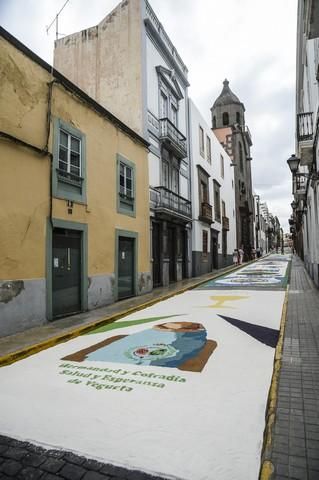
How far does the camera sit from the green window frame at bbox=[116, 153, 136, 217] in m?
10.4

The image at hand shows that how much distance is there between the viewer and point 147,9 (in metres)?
13.4

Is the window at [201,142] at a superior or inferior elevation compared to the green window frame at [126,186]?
superior

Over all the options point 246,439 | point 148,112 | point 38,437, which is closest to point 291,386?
point 246,439

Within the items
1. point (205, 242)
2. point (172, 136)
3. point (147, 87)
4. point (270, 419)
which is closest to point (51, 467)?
point (270, 419)

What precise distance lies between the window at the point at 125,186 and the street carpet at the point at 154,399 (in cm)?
569

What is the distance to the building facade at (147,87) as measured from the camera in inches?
512

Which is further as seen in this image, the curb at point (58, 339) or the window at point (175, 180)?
the window at point (175, 180)

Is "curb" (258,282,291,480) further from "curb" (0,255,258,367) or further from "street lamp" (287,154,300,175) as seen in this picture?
"street lamp" (287,154,300,175)

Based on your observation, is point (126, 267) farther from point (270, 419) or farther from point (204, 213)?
point (204, 213)

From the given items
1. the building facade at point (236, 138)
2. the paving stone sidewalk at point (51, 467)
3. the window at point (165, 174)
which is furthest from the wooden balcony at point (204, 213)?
the paving stone sidewalk at point (51, 467)

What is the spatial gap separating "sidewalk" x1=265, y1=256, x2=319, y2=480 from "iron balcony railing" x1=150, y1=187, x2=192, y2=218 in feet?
28.3

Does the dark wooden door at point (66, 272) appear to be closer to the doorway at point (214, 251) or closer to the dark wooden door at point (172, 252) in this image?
the dark wooden door at point (172, 252)

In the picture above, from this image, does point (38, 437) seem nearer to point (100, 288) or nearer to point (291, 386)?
point (291, 386)

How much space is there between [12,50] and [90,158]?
3.14 meters
